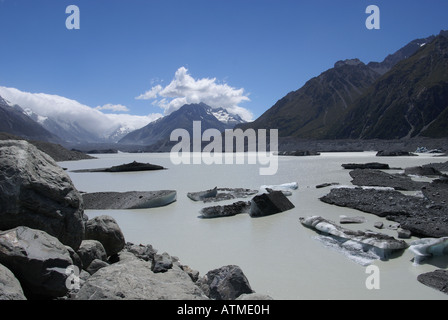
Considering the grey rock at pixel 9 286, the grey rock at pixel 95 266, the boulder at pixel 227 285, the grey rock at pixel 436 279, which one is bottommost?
the grey rock at pixel 436 279

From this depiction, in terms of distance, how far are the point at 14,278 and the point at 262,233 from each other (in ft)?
25.5

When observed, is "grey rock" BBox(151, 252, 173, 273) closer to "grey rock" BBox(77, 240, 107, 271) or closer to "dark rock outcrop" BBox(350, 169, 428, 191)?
"grey rock" BBox(77, 240, 107, 271)

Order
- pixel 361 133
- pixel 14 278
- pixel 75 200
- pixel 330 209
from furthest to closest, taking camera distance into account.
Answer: pixel 361 133 < pixel 330 209 < pixel 75 200 < pixel 14 278

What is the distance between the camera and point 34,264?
4.75 metres

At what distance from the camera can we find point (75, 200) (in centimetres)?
673

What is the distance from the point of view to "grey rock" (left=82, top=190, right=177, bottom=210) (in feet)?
53.1

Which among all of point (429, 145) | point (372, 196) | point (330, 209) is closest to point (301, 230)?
point (330, 209)

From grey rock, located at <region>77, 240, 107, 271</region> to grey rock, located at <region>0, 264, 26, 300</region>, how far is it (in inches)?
79.0

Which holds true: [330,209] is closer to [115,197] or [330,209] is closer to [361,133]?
[115,197]

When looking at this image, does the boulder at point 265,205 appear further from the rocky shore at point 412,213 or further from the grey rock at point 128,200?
the grey rock at point 128,200

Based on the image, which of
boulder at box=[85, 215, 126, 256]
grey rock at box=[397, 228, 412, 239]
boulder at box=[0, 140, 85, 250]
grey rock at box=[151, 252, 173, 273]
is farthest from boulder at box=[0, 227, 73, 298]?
grey rock at box=[397, 228, 412, 239]

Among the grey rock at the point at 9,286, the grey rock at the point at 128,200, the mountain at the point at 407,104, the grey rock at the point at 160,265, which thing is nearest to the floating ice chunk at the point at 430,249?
the grey rock at the point at 160,265

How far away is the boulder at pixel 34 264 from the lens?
4703 millimetres

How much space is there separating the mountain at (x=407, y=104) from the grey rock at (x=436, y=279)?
123 metres
